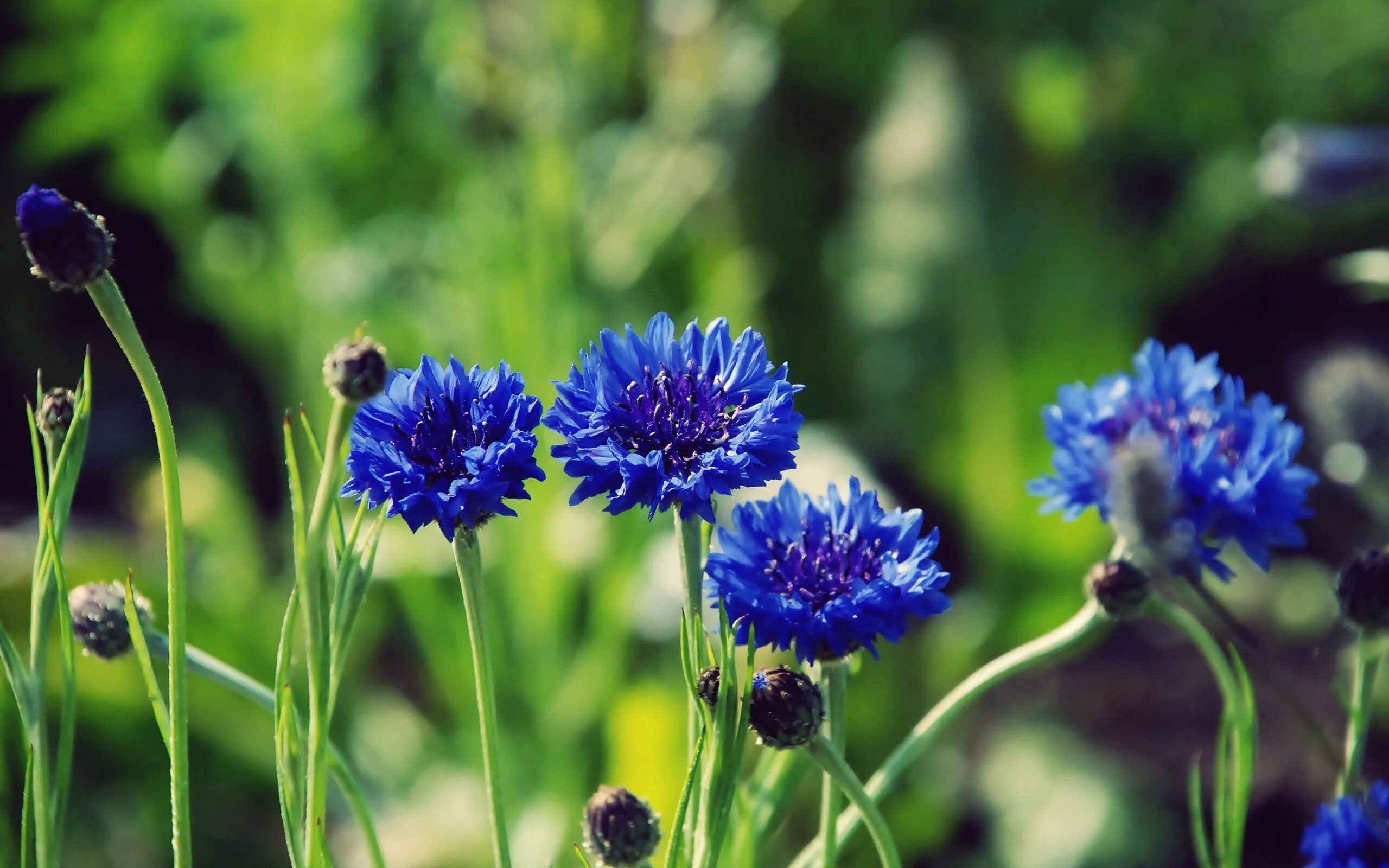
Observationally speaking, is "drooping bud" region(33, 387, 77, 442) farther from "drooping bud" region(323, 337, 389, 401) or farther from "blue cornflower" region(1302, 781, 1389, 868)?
"blue cornflower" region(1302, 781, 1389, 868)

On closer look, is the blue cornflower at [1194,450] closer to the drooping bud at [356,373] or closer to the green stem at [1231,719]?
the green stem at [1231,719]

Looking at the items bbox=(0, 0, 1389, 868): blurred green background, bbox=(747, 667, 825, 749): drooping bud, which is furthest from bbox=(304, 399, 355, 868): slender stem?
bbox=(0, 0, 1389, 868): blurred green background

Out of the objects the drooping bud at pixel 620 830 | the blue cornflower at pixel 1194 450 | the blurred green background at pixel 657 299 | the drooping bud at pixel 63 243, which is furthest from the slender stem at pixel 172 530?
the blurred green background at pixel 657 299

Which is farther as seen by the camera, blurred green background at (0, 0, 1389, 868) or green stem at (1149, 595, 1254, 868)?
blurred green background at (0, 0, 1389, 868)

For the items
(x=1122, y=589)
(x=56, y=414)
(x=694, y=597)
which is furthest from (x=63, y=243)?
(x=1122, y=589)

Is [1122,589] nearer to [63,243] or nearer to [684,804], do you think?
[684,804]

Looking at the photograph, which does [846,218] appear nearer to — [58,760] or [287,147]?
[287,147]

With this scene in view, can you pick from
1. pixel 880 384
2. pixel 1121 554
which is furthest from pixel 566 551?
pixel 1121 554
